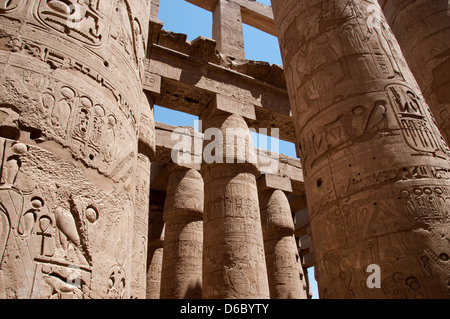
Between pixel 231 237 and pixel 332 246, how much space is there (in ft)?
12.6

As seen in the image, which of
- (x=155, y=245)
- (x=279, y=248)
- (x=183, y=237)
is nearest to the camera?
(x=183, y=237)

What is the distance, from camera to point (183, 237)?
9664 millimetres

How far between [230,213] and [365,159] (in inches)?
166

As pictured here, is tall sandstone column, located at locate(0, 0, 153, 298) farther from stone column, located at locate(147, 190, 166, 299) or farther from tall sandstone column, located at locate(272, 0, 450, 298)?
stone column, located at locate(147, 190, 166, 299)

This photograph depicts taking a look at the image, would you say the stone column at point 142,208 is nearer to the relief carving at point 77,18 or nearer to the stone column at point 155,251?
the relief carving at point 77,18

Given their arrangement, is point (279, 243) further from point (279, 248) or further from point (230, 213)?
point (230, 213)

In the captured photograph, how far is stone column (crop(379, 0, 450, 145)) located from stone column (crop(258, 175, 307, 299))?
5636 mm

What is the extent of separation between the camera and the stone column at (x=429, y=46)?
5508mm

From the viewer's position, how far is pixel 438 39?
586 cm

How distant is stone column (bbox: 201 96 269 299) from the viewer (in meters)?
6.73

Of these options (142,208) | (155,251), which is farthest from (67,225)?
(155,251)
